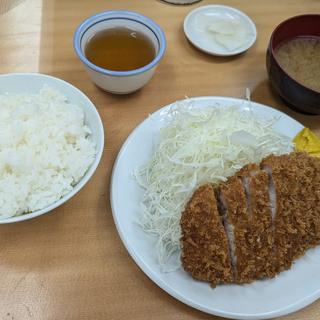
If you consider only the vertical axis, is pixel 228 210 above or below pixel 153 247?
above

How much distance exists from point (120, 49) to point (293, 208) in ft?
3.06

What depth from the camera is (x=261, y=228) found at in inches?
40.8

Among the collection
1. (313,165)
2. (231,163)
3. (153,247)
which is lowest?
(153,247)

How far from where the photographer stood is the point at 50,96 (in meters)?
1.29

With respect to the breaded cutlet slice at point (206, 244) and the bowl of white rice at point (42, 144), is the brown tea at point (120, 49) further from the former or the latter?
the breaded cutlet slice at point (206, 244)

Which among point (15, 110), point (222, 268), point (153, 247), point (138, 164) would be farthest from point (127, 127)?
point (222, 268)

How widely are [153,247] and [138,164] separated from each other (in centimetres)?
30

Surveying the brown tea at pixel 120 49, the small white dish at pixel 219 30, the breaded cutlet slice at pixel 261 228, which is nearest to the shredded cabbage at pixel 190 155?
the breaded cutlet slice at pixel 261 228

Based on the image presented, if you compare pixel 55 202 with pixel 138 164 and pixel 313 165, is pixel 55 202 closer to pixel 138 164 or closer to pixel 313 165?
pixel 138 164

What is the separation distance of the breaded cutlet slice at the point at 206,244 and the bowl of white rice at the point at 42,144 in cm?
35

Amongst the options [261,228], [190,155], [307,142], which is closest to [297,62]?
[307,142]

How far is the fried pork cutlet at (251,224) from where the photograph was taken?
1017 millimetres

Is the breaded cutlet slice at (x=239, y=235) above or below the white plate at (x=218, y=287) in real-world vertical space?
above

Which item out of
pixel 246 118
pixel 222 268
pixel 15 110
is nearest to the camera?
pixel 222 268
